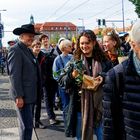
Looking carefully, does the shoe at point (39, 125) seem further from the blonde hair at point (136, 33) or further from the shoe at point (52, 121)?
the blonde hair at point (136, 33)

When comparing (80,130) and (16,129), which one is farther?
(16,129)

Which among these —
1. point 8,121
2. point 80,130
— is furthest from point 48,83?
point 80,130

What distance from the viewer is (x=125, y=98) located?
2.85 metres

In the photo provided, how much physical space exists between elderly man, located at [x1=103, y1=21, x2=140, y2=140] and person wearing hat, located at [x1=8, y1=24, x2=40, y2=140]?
2.44 meters

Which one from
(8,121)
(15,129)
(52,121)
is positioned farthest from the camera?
(8,121)

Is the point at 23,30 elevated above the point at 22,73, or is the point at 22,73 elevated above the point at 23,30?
the point at 23,30

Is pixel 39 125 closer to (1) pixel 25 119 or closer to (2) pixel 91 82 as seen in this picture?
(1) pixel 25 119

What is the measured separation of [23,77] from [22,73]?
0.05 metres

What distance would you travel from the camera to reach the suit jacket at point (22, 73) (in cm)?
530

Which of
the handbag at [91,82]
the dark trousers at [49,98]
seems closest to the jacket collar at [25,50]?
the handbag at [91,82]

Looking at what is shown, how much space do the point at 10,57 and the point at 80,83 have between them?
41.3 inches

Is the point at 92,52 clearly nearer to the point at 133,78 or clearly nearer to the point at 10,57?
the point at 10,57

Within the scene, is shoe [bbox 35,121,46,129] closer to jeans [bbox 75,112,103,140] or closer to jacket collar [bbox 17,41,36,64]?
jacket collar [bbox 17,41,36,64]


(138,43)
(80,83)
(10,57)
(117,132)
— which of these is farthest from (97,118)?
(138,43)
